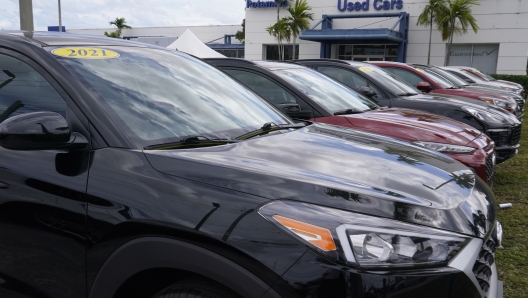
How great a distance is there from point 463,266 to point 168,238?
0.99 metres

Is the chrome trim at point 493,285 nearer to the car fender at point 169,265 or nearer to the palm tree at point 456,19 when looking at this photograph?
the car fender at point 169,265

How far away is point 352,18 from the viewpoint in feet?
107

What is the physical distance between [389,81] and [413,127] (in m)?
2.79

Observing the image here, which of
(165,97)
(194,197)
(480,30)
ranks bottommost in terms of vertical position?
(194,197)

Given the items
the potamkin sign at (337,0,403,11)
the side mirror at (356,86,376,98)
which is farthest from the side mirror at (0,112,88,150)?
the potamkin sign at (337,0,403,11)

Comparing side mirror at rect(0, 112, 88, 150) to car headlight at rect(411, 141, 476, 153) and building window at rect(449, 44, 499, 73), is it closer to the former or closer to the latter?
car headlight at rect(411, 141, 476, 153)

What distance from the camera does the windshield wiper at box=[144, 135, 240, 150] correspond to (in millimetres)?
2077

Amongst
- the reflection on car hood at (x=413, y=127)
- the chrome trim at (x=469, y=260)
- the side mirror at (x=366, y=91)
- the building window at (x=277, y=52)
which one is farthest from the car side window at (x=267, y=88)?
the building window at (x=277, y=52)

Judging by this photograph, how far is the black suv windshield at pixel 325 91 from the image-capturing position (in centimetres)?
512

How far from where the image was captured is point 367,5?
32062mm

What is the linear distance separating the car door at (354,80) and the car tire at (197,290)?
538cm

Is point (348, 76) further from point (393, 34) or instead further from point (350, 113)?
point (393, 34)

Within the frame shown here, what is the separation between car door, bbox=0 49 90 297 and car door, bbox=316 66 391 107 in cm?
518

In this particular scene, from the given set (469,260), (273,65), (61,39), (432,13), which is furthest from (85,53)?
(432,13)
